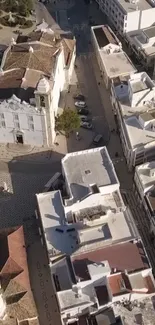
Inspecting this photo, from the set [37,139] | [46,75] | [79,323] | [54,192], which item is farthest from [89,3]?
[79,323]

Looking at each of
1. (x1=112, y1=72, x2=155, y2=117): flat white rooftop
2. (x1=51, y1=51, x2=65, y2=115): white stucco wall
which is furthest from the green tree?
(x1=112, y1=72, x2=155, y2=117): flat white rooftop

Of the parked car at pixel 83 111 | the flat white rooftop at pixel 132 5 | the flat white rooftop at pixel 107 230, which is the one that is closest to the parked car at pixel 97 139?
the parked car at pixel 83 111

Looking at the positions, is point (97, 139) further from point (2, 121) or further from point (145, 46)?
point (145, 46)

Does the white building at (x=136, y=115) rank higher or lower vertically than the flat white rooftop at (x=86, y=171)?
higher

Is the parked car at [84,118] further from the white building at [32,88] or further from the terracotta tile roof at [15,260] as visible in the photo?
the terracotta tile roof at [15,260]

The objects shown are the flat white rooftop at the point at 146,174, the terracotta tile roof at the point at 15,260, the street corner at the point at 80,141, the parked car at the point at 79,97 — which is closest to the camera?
the terracotta tile roof at the point at 15,260

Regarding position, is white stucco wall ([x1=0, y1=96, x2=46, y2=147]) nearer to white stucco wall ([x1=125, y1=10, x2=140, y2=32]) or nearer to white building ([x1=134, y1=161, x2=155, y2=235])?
white building ([x1=134, y1=161, x2=155, y2=235])
